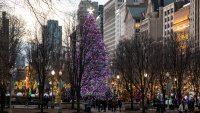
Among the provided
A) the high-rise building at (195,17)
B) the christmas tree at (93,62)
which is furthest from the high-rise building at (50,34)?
the high-rise building at (195,17)

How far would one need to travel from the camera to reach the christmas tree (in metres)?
57.5

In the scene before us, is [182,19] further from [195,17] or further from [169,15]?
[169,15]

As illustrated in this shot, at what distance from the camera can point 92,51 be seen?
6062 centimetres

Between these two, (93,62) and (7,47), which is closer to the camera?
(7,47)

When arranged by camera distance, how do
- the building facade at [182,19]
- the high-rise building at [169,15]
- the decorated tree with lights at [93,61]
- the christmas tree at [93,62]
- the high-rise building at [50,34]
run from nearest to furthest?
the high-rise building at [50,34], the decorated tree with lights at [93,61], the christmas tree at [93,62], the building facade at [182,19], the high-rise building at [169,15]

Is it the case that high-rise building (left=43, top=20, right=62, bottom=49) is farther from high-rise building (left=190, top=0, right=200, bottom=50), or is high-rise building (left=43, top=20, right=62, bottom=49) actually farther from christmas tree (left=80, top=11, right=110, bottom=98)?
high-rise building (left=190, top=0, right=200, bottom=50)

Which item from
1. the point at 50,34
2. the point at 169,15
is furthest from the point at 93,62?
the point at 169,15

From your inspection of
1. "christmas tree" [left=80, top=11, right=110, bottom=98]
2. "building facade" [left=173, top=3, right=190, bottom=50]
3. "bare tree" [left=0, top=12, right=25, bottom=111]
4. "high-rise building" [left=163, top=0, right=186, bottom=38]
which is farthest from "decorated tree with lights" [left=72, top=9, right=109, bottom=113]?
"high-rise building" [left=163, top=0, right=186, bottom=38]

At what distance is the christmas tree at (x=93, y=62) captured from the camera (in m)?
57.5

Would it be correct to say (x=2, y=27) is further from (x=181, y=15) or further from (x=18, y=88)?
(x=181, y=15)

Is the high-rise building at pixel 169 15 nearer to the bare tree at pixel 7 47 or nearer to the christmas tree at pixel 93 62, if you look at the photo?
the christmas tree at pixel 93 62

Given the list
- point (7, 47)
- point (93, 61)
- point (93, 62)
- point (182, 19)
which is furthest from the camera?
point (182, 19)

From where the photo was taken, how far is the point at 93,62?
6178 centimetres

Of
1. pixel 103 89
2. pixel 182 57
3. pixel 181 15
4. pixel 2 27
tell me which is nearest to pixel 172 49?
pixel 182 57
